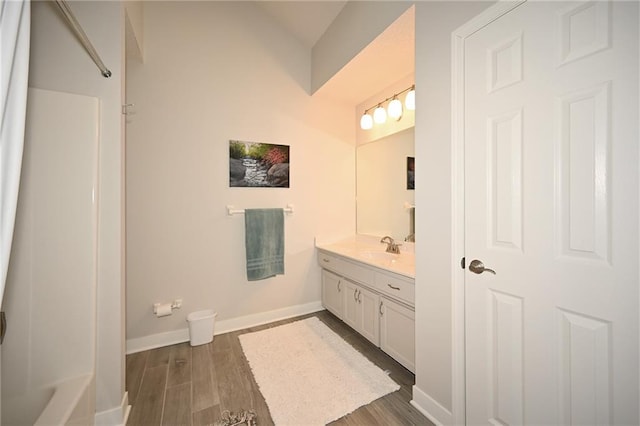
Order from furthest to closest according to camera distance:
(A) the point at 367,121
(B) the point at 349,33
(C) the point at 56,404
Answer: (A) the point at 367,121
(B) the point at 349,33
(C) the point at 56,404

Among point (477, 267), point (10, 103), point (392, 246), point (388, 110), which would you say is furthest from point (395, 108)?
point (10, 103)

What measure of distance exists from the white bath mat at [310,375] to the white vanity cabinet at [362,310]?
0.61ft

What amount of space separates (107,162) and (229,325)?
185cm

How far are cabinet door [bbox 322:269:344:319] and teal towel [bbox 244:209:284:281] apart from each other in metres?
0.53

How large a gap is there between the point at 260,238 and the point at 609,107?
2496 millimetres

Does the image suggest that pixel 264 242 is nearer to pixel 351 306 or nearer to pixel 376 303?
pixel 351 306

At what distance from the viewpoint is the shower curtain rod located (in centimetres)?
118

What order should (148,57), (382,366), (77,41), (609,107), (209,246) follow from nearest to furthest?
(609,107) < (77,41) < (382,366) < (148,57) < (209,246)

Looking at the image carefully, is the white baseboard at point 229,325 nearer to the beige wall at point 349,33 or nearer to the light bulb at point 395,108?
the light bulb at point 395,108

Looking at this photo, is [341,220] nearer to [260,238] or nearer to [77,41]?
[260,238]

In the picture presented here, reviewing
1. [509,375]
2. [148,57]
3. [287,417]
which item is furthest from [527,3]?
[148,57]

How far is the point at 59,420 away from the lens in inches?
40.9

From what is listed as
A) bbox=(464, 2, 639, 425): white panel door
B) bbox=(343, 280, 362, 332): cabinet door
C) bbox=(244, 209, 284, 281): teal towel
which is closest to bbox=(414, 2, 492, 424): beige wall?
bbox=(464, 2, 639, 425): white panel door

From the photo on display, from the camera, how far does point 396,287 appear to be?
1.89 meters
